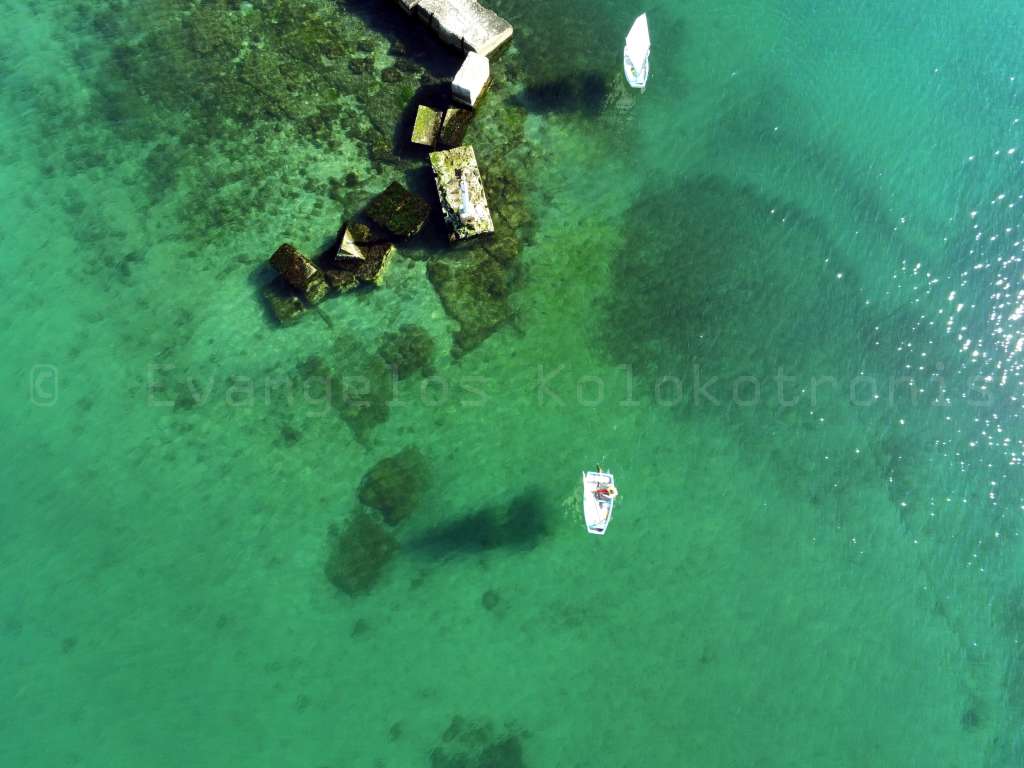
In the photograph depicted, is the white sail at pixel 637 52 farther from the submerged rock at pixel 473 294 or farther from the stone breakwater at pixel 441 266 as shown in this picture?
the submerged rock at pixel 473 294

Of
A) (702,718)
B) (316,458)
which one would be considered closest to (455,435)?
(316,458)

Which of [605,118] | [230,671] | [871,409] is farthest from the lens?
[605,118]

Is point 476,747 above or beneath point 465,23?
beneath

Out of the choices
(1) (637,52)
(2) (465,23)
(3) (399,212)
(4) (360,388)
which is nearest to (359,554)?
(4) (360,388)

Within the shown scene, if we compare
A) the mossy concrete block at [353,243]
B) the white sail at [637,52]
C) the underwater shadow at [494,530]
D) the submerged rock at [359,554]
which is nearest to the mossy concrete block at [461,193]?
the mossy concrete block at [353,243]

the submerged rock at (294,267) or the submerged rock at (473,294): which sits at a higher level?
the submerged rock at (473,294)

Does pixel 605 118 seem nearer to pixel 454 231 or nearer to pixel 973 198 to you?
pixel 454 231

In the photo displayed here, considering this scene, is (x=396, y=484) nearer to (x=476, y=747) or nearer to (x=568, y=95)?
(x=476, y=747)
